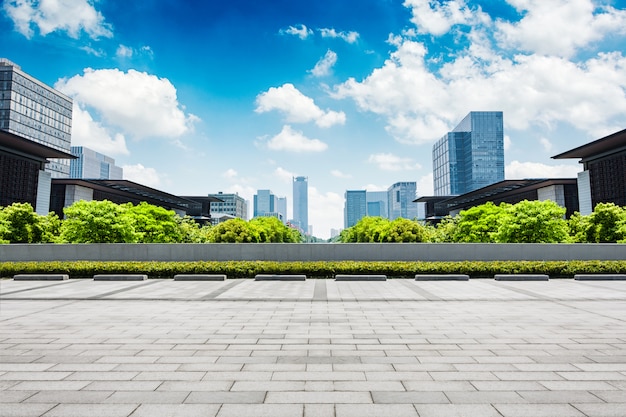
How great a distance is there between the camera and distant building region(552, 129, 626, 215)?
41.6m

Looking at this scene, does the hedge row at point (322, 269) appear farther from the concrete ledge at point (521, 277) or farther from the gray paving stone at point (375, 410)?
the gray paving stone at point (375, 410)

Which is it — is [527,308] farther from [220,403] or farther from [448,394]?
[220,403]

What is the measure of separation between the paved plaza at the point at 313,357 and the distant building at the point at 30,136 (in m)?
39.2

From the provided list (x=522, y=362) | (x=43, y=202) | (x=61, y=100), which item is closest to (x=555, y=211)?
(x=522, y=362)

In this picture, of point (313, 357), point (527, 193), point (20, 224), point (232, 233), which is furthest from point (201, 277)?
point (527, 193)

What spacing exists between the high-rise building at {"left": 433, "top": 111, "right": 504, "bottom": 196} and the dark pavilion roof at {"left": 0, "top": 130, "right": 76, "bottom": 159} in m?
179

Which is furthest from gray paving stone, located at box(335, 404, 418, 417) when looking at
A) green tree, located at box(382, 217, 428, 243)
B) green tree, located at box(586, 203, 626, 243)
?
green tree, located at box(382, 217, 428, 243)

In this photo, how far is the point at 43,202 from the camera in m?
47.2

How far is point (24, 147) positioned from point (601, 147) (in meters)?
65.8

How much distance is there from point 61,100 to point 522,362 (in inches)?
5770

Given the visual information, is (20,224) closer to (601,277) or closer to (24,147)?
(24,147)

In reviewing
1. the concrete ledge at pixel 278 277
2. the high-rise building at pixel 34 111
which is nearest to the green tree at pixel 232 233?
the concrete ledge at pixel 278 277

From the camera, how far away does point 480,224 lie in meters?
40.4

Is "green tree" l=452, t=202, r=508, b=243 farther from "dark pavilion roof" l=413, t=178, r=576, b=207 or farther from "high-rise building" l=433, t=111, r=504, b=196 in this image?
"high-rise building" l=433, t=111, r=504, b=196
